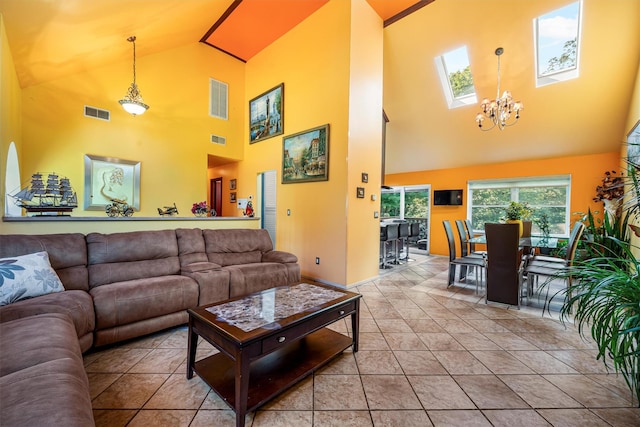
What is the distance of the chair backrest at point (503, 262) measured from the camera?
3.29 m

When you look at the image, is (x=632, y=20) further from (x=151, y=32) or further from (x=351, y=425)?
(x=151, y=32)

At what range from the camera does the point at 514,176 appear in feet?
19.7

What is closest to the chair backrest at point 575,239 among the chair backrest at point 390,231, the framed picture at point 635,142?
the framed picture at point 635,142

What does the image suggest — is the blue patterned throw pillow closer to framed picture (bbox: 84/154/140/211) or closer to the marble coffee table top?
the marble coffee table top

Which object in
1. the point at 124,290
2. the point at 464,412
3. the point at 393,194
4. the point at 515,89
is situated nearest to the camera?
the point at 464,412

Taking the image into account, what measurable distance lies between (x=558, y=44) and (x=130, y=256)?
7.09 m

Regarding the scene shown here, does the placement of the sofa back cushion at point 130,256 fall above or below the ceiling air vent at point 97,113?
below

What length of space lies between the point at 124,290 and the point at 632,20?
7.20 meters

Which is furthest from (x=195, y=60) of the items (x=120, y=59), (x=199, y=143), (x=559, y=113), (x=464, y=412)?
(x=559, y=113)

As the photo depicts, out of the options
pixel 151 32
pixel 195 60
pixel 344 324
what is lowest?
pixel 344 324

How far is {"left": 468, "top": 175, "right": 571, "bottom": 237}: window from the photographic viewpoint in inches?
221

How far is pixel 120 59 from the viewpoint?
4613mm

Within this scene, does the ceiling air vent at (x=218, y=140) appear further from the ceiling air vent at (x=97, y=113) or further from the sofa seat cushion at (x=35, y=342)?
the sofa seat cushion at (x=35, y=342)

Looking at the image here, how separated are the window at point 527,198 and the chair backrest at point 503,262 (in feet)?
8.22
